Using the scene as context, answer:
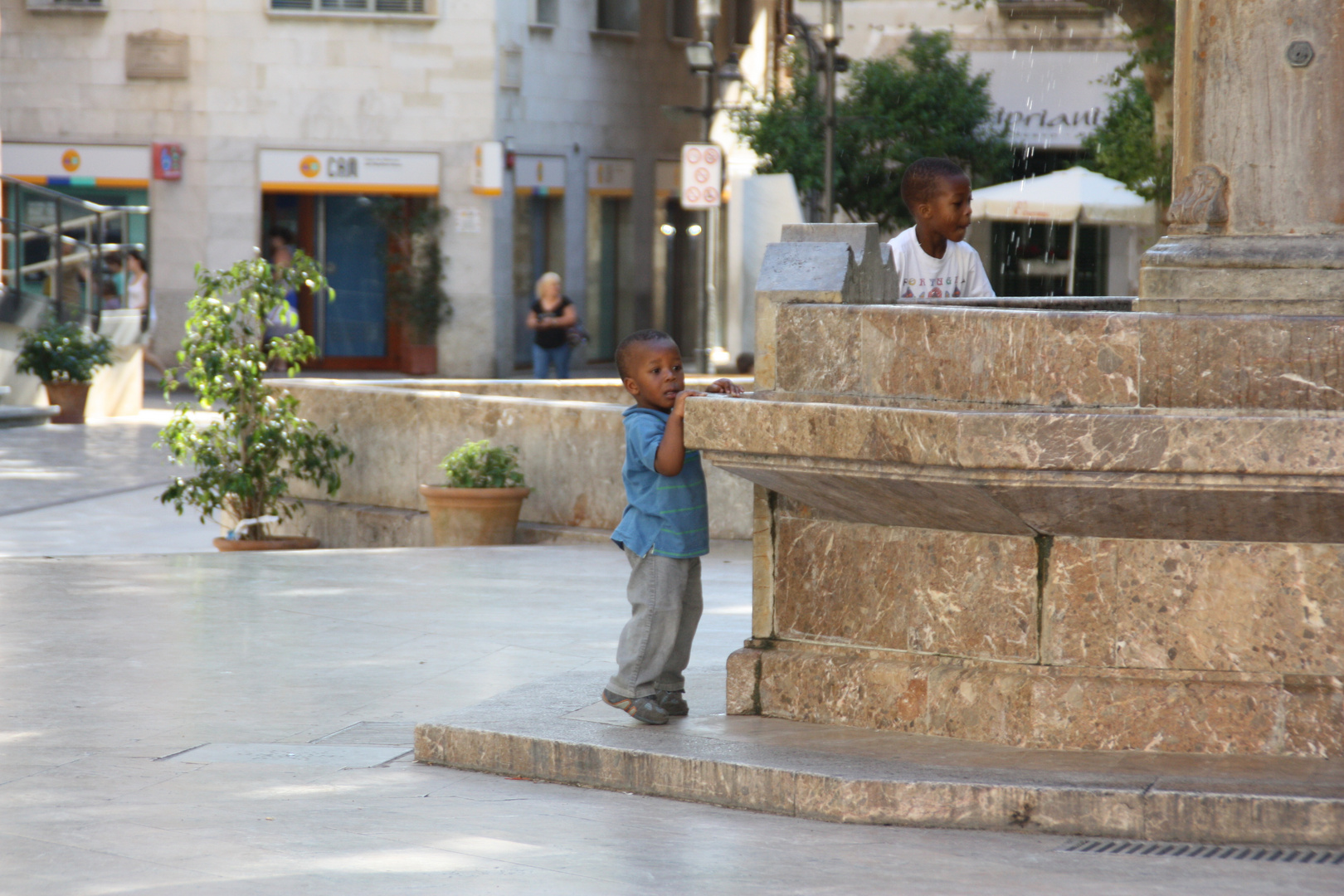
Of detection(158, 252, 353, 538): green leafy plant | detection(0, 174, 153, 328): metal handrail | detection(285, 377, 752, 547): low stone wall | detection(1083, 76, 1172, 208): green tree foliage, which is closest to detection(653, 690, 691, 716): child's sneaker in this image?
detection(285, 377, 752, 547): low stone wall

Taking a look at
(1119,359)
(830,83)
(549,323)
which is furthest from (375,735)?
(830,83)

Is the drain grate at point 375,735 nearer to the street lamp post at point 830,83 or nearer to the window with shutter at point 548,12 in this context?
the street lamp post at point 830,83

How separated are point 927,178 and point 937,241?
30 centimetres

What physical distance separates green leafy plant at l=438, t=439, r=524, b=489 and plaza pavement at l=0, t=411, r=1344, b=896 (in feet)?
2.19

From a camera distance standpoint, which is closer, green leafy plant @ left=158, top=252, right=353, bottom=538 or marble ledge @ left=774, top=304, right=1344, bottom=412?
marble ledge @ left=774, top=304, right=1344, bottom=412

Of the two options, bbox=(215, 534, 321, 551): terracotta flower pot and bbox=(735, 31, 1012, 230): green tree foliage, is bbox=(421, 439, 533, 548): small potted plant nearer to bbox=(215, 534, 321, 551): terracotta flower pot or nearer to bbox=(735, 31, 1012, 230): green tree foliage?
bbox=(215, 534, 321, 551): terracotta flower pot

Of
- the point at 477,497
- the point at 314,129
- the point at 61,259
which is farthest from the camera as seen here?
the point at 314,129

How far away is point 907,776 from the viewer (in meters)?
5.16

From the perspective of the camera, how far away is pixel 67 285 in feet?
69.4

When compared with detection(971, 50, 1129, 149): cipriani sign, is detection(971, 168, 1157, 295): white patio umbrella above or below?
below

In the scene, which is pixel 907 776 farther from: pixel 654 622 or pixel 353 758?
pixel 353 758

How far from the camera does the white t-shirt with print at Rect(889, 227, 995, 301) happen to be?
283 inches

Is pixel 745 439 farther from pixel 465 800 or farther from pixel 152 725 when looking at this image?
pixel 152 725

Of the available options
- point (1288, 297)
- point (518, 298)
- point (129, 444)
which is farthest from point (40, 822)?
point (518, 298)
